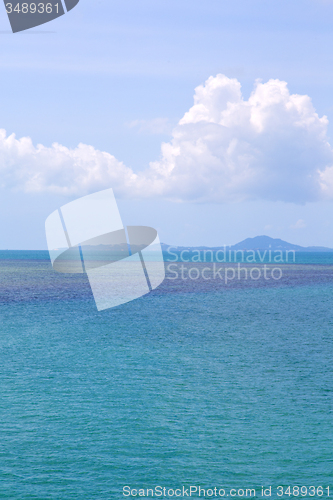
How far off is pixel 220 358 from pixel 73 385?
435 inches

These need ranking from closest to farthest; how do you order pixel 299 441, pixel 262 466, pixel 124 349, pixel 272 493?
pixel 272 493
pixel 262 466
pixel 299 441
pixel 124 349

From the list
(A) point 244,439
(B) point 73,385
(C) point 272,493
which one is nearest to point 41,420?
(B) point 73,385

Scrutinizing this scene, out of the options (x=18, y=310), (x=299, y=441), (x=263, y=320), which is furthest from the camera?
(x=18, y=310)

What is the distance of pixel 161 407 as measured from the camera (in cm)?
2370

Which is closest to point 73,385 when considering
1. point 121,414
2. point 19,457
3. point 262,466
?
point 121,414

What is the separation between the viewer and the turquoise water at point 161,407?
1720cm

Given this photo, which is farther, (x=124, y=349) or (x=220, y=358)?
(x=124, y=349)

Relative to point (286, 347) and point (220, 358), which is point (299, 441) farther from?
point (286, 347)

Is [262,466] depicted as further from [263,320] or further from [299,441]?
[263,320]

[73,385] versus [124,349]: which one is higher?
[73,385]

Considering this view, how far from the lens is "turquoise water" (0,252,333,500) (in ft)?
56.4

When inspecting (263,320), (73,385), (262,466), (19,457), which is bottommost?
(263,320)

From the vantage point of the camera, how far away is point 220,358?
111 ft

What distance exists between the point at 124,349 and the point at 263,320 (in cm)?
2051
